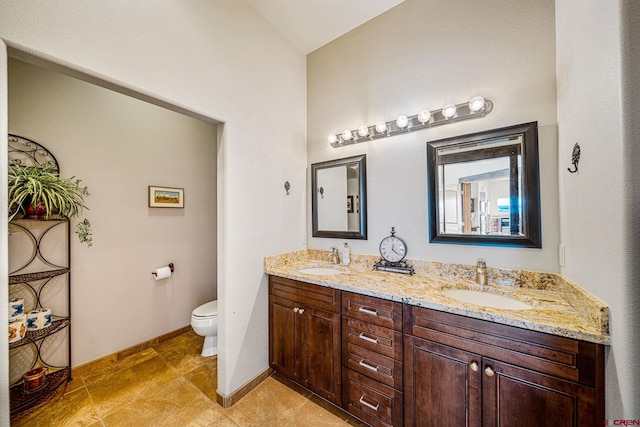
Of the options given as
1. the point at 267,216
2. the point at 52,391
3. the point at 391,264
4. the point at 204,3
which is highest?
the point at 204,3

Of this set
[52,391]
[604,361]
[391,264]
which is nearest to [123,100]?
[52,391]

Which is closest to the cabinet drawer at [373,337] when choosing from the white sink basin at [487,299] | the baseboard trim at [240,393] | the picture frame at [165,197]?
the white sink basin at [487,299]

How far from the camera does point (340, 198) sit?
2258 millimetres

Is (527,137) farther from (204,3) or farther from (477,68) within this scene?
(204,3)

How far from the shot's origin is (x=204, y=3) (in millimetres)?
1592

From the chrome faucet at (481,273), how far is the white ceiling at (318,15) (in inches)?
83.9

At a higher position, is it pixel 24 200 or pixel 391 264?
pixel 24 200

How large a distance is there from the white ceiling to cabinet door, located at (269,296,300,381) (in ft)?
8.00

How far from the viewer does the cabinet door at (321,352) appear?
160 centimetres

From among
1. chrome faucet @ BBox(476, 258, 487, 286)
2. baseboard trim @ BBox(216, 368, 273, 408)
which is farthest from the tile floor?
chrome faucet @ BBox(476, 258, 487, 286)

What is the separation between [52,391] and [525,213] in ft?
11.3

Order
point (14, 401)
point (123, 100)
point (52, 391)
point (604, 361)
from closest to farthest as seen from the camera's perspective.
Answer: point (604, 361), point (14, 401), point (52, 391), point (123, 100)

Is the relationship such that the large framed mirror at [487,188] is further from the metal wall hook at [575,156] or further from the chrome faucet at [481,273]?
the metal wall hook at [575,156]

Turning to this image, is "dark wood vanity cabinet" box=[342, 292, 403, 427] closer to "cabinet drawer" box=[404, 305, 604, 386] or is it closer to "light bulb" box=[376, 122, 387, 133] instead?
"cabinet drawer" box=[404, 305, 604, 386]
